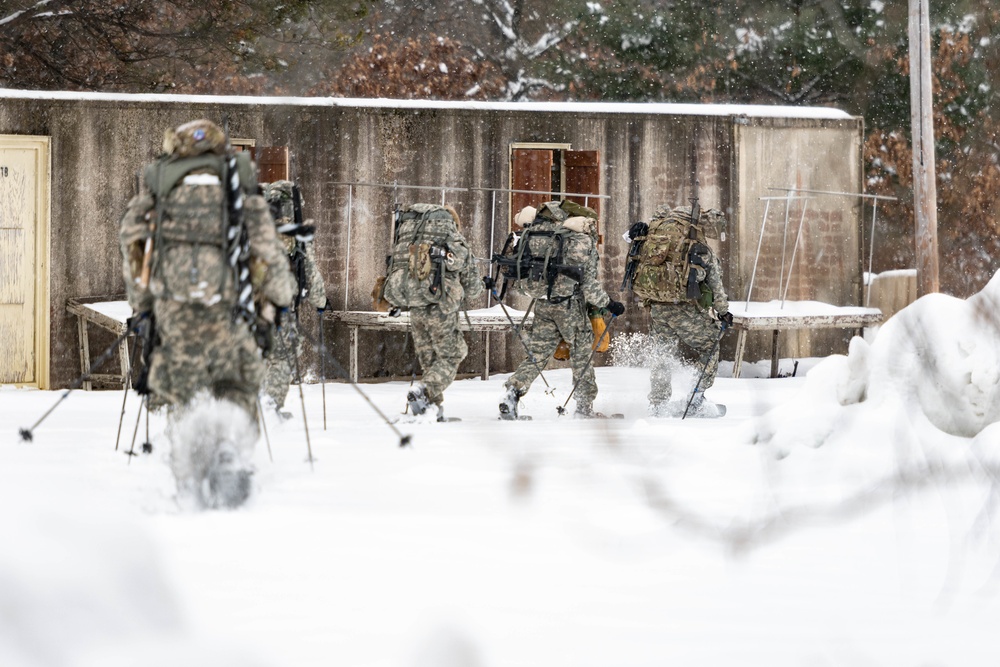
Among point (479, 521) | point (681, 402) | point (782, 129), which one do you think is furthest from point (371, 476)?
point (782, 129)

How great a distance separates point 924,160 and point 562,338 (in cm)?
642

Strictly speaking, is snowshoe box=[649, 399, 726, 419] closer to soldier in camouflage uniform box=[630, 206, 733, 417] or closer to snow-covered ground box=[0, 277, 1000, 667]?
soldier in camouflage uniform box=[630, 206, 733, 417]

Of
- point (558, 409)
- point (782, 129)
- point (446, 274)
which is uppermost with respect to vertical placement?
point (782, 129)

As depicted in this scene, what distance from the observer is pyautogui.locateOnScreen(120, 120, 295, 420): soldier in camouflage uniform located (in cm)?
607

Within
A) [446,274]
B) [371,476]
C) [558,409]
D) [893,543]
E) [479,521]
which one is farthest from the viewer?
[558,409]

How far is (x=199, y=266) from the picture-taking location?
6035mm

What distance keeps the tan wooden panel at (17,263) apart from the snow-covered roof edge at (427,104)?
2.41ft

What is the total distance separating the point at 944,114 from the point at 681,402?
59.7 ft

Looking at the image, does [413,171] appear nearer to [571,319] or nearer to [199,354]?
[571,319]

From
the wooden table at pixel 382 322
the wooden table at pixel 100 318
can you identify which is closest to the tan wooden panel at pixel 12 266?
the wooden table at pixel 100 318

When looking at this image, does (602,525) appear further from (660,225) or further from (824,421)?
(660,225)

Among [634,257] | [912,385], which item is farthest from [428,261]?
[912,385]

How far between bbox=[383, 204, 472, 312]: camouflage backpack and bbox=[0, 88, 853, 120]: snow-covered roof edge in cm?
510

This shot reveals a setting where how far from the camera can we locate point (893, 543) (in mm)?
5730
